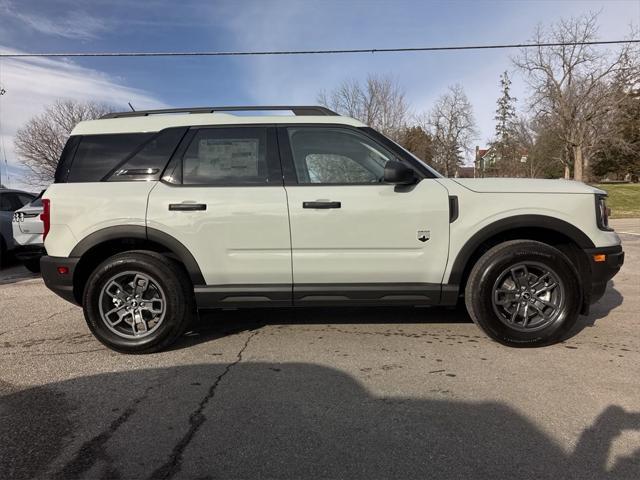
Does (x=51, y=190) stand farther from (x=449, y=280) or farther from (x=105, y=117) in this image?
(x=449, y=280)

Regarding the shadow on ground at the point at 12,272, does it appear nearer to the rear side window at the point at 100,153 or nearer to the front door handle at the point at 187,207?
the rear side window at the point at 100,153

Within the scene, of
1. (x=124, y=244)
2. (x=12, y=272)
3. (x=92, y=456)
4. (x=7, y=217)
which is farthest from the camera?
(x=7, y=217)

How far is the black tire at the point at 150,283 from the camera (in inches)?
155

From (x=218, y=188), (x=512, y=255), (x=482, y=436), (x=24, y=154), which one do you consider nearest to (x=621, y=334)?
(x=512, y=255)

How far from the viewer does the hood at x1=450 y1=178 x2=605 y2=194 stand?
3.95m

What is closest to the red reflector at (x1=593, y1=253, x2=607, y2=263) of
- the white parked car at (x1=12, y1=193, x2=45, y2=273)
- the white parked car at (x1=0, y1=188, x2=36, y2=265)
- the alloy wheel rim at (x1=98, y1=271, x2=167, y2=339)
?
the alloy wheel rim at (x1=98, y1=271, x2=167, y2=339)

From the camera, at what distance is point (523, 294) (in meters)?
3.99

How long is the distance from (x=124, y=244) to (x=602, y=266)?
4.27 metres

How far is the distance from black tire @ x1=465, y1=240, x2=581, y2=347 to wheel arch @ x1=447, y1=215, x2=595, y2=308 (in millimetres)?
121

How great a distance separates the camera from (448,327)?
459 centimetres

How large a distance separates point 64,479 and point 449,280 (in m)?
3.08

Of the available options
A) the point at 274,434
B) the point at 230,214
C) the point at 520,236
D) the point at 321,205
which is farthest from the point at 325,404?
the point at 520,236

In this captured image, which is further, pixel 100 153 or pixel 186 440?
pixel 100 153

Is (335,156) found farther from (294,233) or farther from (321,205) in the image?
(294,233)
